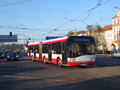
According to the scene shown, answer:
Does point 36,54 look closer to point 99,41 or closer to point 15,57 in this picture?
point 15,57

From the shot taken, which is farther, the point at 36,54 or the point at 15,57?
the point at 15,57

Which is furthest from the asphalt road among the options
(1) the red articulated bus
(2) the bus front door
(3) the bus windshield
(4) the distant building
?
(4) the distant building

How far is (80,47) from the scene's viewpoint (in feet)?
62.6

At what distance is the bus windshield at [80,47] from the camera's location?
18922mm

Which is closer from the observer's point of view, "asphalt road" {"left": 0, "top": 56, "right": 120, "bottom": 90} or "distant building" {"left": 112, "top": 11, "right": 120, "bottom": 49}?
"asphalt road" {"left": 0, "top": 56, "right": 120, "bottom": 90}

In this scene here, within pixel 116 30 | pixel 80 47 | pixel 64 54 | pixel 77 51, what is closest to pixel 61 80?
pixel 77 51

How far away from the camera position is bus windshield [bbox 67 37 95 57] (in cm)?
1892

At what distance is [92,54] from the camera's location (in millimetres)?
19234

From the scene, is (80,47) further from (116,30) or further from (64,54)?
(116,30)

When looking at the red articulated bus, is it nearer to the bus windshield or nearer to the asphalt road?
the bus windshield

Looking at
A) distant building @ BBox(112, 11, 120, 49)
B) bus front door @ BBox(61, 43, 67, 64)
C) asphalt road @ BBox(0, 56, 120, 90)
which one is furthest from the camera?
distant building @ BBox(112, 11, 120, 49)

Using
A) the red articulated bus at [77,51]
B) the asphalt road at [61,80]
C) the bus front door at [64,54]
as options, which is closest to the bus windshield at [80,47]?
the red articulated bus at [77,51]

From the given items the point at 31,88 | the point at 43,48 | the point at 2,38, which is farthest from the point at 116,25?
the point at 31,88

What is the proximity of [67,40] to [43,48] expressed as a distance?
346 inches
